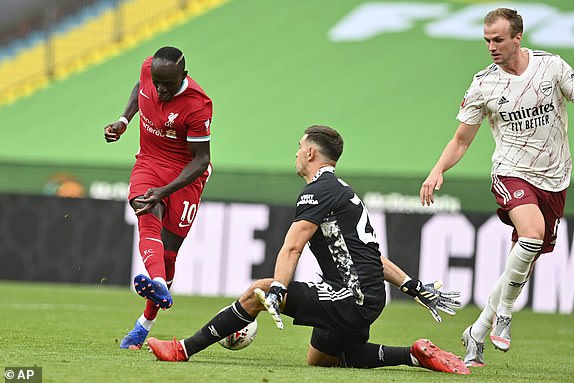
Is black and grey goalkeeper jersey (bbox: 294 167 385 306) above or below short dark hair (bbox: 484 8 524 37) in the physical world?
below

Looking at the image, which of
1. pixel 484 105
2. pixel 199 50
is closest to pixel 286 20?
pixel 199 50

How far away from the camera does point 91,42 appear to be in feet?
83.1

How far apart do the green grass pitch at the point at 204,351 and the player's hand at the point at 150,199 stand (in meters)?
0.91

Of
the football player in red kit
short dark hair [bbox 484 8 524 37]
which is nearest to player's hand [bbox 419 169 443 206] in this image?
short dark hair [bbox 484 8 524 37]

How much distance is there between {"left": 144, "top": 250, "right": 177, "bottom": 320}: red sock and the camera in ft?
26.2

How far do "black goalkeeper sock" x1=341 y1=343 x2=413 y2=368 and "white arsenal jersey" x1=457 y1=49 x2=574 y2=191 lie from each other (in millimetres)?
1428

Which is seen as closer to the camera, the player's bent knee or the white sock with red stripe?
the player's bent knee

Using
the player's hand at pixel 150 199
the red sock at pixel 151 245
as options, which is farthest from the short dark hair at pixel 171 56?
the red sock at pixel 151 245

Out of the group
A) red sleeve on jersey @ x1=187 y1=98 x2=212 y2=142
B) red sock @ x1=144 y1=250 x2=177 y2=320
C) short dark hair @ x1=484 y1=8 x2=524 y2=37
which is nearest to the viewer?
short dark hair @ x1=484 y1=8 x2=524 y2=37

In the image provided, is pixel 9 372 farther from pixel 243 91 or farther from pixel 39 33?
pixel 39 33

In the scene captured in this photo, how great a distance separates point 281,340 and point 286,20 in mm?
14898

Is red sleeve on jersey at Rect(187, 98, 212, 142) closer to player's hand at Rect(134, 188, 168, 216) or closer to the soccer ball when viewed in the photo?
player's hand at Rect(134, 188, 168, 216)

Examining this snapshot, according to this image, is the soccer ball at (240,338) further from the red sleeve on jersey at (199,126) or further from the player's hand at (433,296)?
the red sleeve on jersey at (199,126)

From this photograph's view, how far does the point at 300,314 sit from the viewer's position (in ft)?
21.5
